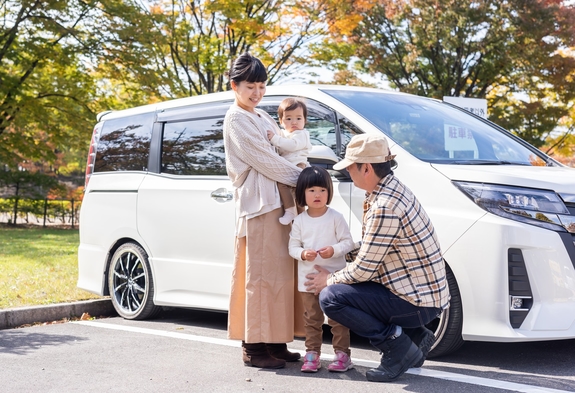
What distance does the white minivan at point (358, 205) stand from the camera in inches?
172

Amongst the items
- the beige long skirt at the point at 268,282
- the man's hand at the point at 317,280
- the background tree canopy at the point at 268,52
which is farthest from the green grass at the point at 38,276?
the background tree canopy at the point at 268,52

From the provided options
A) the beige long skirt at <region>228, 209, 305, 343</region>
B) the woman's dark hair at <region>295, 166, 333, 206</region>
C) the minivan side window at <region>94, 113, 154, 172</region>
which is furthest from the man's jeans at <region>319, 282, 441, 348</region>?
the minivan side window at <region>94, 113, 154, 172</region>

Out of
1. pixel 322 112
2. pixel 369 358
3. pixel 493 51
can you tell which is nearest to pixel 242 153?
pixel 322 112

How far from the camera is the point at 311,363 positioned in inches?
177

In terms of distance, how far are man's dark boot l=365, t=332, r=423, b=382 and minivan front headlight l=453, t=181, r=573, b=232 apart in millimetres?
938

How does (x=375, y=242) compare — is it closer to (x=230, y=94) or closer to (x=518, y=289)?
(x=518, y=289)

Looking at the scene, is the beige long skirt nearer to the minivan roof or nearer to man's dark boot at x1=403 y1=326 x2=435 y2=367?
man's dark boot at x1=403 y1=326 x2=435 y2=367

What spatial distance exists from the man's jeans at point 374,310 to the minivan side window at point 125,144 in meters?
3.00

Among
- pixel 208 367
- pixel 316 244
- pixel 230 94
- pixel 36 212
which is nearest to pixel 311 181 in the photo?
pixel 316 244

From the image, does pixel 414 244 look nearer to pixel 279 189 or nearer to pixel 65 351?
pixel 279 189

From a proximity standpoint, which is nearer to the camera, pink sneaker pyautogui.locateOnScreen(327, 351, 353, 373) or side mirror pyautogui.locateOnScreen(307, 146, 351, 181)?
pink sneaker pyautogui.locateOnScreen(327, 351, 353, 373)

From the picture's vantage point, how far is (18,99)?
2183 cm

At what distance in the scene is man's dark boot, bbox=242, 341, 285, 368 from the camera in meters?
4.67

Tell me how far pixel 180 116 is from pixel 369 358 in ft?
8.99
